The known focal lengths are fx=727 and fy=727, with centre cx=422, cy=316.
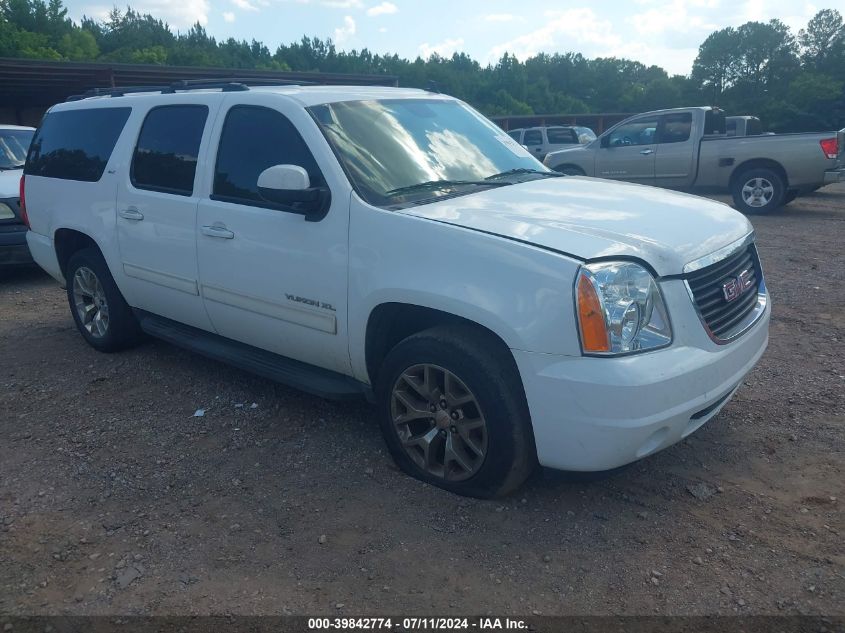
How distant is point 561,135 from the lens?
22.0 metres

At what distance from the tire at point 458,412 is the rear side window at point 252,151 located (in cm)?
115

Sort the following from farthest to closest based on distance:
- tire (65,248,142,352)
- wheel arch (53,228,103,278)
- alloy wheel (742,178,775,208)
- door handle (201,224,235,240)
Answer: alloy wheel (742,178,775,208), wheel arch (53,228,103,278), tire (65,248,142,352), door handle (201,224,235,240)

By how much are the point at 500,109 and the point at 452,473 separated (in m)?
62.4

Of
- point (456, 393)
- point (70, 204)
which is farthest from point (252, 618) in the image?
point (70, 204)

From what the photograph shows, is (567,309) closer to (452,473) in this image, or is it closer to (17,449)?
(452,473)

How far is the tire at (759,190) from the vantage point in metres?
12.2

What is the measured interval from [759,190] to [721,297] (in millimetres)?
10224

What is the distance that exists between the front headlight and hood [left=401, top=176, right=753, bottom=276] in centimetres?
8

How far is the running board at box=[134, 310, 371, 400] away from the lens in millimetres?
3904

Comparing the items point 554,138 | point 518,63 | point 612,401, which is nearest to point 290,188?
point 612,401

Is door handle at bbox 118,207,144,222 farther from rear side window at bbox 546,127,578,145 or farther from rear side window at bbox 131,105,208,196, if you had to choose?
rear side window at bbox 546,127,578,145

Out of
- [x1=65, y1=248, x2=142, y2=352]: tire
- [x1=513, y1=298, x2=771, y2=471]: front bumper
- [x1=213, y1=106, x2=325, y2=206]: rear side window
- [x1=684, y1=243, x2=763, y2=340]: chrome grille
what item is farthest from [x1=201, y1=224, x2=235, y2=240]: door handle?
[x1=684, y1=243, x2=763, y2=340]: chrome grille

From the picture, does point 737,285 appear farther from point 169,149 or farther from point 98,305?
point 98,305

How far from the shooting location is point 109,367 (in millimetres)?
5496
